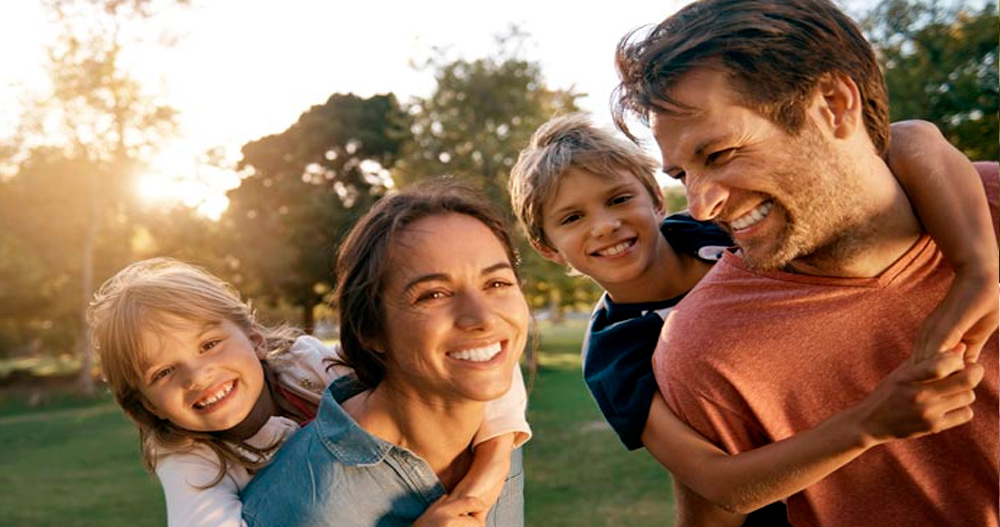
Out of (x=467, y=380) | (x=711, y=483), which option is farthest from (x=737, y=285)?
(x=467, y=380)

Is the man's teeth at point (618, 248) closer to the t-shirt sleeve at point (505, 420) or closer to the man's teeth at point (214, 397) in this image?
the t-shirt sleeve at point (505, 420)

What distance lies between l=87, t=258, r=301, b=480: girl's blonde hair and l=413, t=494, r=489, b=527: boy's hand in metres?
0.67

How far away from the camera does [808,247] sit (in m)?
2.05

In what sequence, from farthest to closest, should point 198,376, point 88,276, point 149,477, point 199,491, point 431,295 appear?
point 88,276
point 149,477
point 198,376
point 199,491
point 431,295

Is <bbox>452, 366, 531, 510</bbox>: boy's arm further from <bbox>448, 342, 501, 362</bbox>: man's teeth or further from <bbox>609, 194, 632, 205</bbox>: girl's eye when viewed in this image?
<bbox>609, 194, 632, 205</bbox>: girl's eye

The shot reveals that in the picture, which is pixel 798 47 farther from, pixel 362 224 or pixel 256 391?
pixel 256 391

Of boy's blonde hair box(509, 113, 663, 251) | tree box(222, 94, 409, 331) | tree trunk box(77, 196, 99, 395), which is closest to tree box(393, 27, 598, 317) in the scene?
tree box(222, 94, 409, 331)

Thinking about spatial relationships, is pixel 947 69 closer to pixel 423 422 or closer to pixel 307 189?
pixel 423 422

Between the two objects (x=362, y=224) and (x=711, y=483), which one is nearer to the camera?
(x=711, y=483)

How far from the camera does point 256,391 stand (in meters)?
2.74

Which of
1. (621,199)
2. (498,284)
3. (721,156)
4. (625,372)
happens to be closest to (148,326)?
(498,284)

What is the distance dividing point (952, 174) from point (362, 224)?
54.8 inches

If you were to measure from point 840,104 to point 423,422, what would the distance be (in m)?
1.22

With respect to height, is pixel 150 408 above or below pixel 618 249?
below
